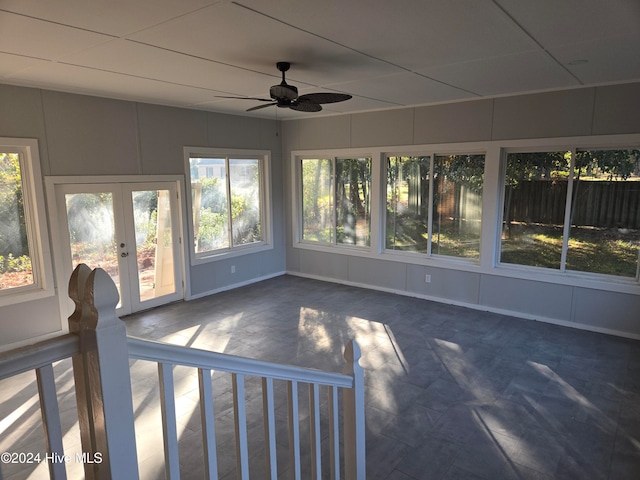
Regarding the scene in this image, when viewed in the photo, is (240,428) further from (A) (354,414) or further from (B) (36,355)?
(A) (354,414)

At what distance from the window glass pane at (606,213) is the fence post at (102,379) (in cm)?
563

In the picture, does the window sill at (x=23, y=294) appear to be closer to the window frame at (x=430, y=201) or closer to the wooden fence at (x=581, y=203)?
the window frame at (x=430, y=201)

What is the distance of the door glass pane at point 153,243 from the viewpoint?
226 inches

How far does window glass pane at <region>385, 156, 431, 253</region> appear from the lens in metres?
6.37

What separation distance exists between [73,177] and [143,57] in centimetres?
220

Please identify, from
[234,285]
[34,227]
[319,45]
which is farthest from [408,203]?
[34,227]

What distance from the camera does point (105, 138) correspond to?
522cm

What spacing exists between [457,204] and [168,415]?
5.66 meters

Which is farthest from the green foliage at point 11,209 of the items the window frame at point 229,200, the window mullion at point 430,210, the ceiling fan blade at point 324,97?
the window mullion at point 430,210

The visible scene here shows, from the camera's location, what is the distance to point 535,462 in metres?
2.81

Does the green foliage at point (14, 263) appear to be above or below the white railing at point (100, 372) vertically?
below

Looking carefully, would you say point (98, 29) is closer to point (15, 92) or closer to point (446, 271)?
point (15, 92)

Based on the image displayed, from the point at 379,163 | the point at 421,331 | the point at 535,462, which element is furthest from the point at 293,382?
the point at 379,163

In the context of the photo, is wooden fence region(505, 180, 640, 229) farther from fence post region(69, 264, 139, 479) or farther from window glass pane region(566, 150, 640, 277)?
fence post region(69, 264, 139, 479)
